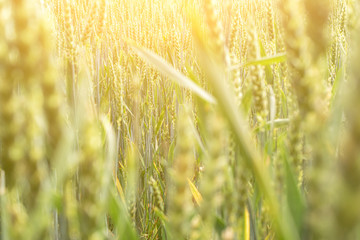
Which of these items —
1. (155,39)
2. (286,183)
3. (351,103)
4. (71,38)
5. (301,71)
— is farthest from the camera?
(155,39)

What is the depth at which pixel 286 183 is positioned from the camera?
0.40 metres

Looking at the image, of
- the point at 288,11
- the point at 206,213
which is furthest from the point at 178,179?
the point at 288,11

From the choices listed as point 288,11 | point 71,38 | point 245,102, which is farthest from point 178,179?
point 71,38

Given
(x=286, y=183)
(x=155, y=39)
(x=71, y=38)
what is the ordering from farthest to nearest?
(x=155, y=39), (x=71, y=38), (x=286, y=183)

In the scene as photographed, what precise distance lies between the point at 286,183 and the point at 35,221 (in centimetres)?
27

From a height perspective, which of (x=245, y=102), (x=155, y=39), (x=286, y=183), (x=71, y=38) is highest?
(x=155, y=39)

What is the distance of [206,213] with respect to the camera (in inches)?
11.1

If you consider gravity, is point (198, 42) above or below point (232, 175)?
above

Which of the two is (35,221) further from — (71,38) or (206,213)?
(71,38)

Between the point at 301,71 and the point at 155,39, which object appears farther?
the point at 155,39

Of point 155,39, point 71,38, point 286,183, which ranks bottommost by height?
point 286,183

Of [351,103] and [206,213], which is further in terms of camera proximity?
[206,213]

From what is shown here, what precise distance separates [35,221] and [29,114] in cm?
9

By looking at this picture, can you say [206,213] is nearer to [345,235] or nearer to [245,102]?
[345,235]
